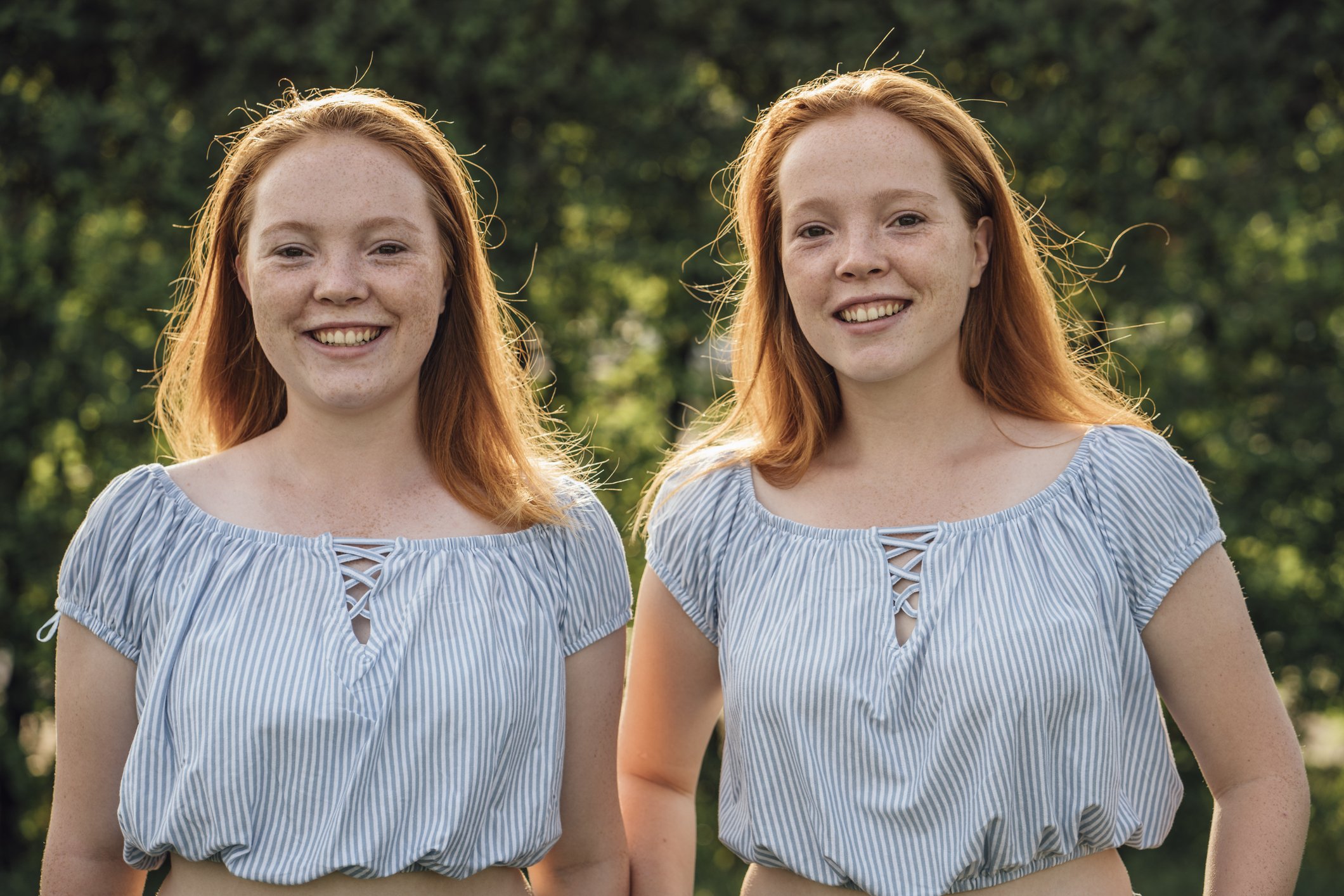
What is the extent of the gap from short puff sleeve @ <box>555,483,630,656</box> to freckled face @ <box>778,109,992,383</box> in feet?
1.69

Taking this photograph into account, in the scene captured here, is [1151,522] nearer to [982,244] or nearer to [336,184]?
[982,244]

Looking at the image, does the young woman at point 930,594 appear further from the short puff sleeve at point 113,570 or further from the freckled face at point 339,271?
the short puff sleeve at point 113,570

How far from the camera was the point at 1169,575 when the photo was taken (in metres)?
2.26

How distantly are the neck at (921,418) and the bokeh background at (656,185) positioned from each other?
209 cm

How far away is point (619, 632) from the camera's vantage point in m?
2.54

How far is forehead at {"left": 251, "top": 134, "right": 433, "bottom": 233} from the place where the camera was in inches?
91.4

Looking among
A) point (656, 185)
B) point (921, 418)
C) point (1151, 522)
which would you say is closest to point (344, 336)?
point (921, 418)

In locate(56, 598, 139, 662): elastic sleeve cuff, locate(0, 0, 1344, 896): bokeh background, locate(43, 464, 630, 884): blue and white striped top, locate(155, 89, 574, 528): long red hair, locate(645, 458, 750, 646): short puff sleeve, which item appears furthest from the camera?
locate(0, 0, 1344, 896): bokeh background

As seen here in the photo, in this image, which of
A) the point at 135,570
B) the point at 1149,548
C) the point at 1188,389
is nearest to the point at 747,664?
the point at 1149,548

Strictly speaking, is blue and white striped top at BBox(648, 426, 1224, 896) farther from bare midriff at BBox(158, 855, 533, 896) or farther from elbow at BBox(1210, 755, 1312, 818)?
bare midriff at BBox(158, 855, 533, 896)

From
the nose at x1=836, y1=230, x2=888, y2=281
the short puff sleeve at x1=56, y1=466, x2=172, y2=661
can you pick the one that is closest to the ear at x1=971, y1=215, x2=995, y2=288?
the nose at x1=836, y1=230, x2=888, y2=281

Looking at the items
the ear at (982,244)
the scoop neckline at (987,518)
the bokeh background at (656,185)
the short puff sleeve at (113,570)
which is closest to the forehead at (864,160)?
the ear at (982,244)

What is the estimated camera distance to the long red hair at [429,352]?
7.96ft

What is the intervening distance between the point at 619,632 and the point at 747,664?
29cm
